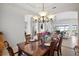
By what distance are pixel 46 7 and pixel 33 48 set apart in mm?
609

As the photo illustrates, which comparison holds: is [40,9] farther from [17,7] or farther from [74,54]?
[74,54]

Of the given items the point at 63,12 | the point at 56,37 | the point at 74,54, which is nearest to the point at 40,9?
the point at 63,12

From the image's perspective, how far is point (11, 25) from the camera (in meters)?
2.14

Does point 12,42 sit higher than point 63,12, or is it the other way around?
point 63,12

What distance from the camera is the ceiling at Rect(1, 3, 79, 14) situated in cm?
212

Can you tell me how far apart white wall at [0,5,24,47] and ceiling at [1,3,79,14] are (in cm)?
9

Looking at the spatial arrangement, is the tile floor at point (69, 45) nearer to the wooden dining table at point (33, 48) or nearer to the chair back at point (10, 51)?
the wooden dining table at point (33, 48)

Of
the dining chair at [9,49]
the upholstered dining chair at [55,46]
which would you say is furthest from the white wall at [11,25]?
the upholstered dining chair at [55,46]

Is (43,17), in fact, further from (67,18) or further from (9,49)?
(9,49)

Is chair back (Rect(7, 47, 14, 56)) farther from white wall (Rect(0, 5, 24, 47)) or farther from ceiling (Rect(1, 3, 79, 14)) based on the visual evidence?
ceiling (Rect(1, 3, 79, 14))

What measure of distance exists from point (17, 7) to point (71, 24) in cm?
80

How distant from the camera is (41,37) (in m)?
2.15

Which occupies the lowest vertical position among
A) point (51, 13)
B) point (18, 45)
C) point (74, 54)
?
point (74, 54)

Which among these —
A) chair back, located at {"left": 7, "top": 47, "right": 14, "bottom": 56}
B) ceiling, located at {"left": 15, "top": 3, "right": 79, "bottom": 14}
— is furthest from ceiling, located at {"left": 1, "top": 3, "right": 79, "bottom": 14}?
chair back, located at {"left": 7, "top": 47, "right": 14, "bottom": 56}
